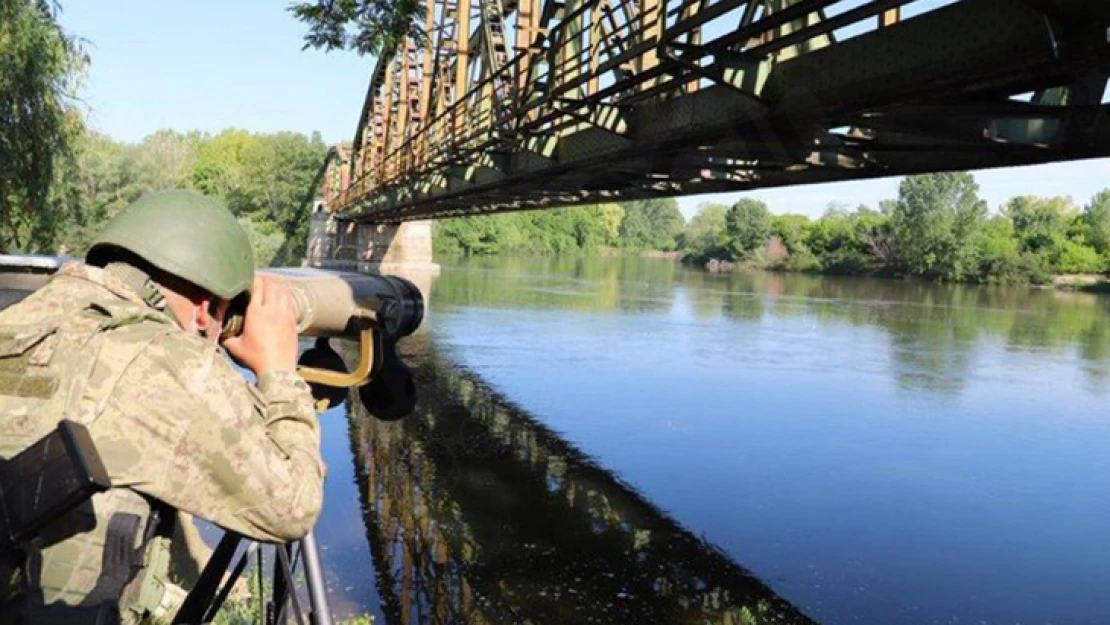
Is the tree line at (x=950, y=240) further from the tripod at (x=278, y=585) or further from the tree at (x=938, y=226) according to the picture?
the tripod at (x=278, y=585)

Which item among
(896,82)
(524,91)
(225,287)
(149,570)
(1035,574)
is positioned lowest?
(1035,574)

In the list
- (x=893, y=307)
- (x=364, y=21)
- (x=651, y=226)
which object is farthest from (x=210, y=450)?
(x=651, y=226)

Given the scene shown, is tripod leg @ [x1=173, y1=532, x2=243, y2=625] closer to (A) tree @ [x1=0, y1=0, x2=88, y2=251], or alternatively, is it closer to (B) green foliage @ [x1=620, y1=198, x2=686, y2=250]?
(A) tree @ [x1=0, y1=0, x2=88, y2=251]

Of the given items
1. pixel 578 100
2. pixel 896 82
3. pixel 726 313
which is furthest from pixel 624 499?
pixel 726 313

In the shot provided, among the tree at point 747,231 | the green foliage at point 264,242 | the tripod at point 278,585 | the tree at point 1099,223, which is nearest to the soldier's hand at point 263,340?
the tripod at point 278,585

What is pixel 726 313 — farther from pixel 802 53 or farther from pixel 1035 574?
pixel 802 53

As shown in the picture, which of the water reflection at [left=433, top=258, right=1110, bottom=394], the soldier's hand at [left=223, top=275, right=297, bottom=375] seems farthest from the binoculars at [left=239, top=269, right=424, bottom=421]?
the water reflection at [left=433, top=258, right=1110, bottom=394]

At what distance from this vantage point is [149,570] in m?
2.01

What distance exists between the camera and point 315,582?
7.34 ft

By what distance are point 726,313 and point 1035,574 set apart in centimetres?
2390

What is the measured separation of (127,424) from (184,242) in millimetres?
409

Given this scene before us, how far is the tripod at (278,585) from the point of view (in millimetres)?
2230

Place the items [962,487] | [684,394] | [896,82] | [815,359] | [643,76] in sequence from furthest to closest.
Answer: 1. [815,359]
2. [684,394]
3. [962,487]
4. [643,76]
5. [896,82]

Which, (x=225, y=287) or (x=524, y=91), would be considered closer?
(x=225, y=287)
